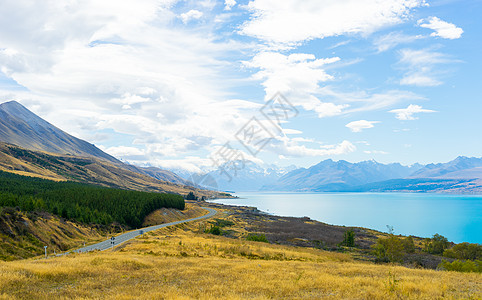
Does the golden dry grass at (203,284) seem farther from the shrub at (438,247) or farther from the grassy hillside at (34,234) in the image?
the shrub at (438,247)

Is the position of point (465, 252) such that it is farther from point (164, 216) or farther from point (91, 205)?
point (91, 205)

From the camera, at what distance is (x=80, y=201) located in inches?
3465

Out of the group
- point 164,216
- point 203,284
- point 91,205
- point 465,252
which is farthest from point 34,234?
point 465,252

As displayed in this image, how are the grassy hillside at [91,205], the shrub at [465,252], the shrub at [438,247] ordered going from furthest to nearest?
the grassy hillside at [91,205] → the shrub at [438,247] → the shrub at [465,252]

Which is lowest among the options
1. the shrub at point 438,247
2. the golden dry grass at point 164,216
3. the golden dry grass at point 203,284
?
the golden dry grass at point 164,216

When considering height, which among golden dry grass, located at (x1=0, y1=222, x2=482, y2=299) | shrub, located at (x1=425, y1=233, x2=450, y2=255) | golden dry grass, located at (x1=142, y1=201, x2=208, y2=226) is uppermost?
golden dry grass, located at (x1=0, y1=222, x2=482, y2=299)

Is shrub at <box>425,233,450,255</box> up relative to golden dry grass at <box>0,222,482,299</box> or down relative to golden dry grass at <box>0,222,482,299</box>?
down

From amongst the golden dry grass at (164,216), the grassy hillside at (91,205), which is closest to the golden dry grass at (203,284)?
the grassy hillside at (91,205)

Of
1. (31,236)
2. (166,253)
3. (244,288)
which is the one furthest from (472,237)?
(31,236)

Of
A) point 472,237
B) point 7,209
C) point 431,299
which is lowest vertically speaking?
point 472,237

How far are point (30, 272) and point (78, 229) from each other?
47.9m

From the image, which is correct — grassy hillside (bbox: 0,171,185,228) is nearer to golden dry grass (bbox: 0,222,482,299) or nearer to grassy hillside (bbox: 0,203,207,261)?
grassy hillside (bbox: 0,203,207,261)

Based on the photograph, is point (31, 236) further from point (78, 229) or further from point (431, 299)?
point (431, 299)

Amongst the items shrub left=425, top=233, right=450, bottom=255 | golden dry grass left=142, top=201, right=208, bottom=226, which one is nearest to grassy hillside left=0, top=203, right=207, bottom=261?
golden dry grass left=142, top=201, right=208, bottom=226
